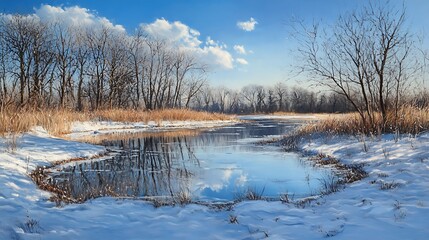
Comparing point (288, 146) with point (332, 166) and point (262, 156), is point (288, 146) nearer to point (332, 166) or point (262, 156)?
point (262, 156)

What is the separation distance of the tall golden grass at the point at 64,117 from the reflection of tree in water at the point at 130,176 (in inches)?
110

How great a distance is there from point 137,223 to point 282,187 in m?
2.67

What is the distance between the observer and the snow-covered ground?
9.65ft

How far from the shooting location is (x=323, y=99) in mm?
78188

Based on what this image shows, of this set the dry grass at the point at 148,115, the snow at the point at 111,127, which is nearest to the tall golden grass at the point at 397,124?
the snow at the point at 111,127

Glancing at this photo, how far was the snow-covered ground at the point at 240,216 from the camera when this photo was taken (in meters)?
2.94

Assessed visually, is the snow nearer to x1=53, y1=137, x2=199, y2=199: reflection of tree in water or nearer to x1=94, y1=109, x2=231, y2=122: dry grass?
x1=94, y1=109, x2=231, y2=122: dry grass

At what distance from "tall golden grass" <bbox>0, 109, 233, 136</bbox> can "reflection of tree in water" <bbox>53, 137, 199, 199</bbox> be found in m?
2.80

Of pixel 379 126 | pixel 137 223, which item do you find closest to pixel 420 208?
pixel 137 223

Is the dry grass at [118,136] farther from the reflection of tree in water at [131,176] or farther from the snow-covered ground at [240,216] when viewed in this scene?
the snow-covered ground at [240,216]

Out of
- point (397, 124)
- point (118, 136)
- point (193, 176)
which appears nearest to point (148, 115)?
point (118, 136)

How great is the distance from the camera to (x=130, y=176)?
19.5ft

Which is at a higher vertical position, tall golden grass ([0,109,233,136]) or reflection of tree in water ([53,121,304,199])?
tall golden grass ([0,109,233,136])

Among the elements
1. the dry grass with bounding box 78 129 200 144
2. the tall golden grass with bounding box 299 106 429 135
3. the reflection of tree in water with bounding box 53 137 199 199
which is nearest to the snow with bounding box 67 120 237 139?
the dry grass with bounding box 78 129 200 144
